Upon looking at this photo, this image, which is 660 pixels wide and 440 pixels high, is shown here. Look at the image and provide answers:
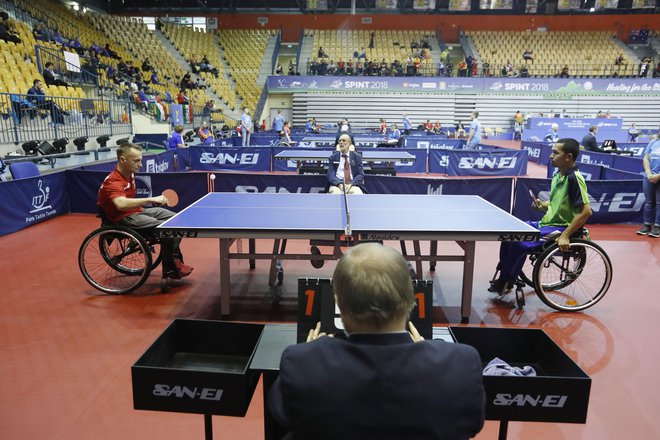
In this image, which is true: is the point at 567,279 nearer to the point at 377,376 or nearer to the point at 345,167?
the point at 345,167

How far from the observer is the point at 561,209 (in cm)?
439

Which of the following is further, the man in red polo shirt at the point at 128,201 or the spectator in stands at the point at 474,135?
the spectator in stands at the point at 474,135

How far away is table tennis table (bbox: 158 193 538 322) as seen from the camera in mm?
3854

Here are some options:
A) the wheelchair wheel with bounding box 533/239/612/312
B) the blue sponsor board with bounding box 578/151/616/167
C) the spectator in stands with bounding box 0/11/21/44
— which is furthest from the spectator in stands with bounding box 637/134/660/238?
the spectator in stands with bounding box 0/11/21/44

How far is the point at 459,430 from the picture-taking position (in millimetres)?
1296

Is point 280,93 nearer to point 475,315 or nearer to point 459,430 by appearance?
point 475,315

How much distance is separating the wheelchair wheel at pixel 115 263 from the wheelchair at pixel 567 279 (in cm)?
369

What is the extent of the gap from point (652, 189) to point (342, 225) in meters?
5.85

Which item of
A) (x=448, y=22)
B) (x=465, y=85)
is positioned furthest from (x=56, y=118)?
(x=448, y=22)

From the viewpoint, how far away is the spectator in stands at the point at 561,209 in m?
4.11

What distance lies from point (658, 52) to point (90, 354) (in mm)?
34737

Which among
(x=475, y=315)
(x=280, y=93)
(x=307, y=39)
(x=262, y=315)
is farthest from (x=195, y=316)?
(x=307, y=39)

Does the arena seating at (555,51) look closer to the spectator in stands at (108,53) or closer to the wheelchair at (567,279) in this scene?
the spectator in stands at (108,53)

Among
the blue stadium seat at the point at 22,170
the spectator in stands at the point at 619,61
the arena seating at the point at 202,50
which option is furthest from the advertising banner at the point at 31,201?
the spectator in stands at the point at 619,61
